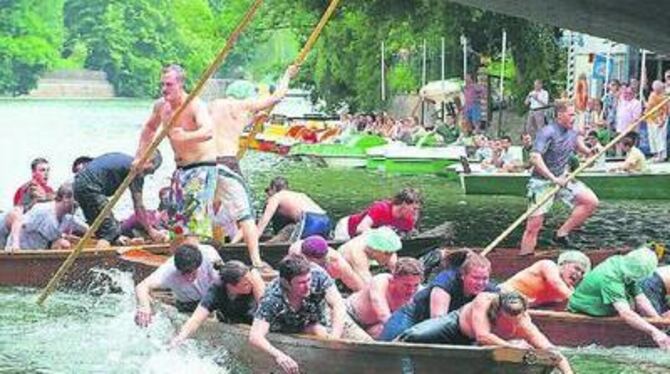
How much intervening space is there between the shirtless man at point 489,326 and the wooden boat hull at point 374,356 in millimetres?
133

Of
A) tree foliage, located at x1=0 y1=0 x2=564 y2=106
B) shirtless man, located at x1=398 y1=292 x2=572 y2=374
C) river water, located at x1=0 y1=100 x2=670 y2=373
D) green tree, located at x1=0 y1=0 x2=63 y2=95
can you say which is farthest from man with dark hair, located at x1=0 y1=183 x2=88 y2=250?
green tree, located at x1=0 y1=0 x2=63 y2=95

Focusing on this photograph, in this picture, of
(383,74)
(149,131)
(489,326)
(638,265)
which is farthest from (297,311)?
(383,74)

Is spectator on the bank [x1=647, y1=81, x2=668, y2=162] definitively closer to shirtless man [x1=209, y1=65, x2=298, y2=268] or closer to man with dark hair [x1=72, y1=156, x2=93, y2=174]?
shirtless man [x1=209, y1=65, x2=298, y2=268]

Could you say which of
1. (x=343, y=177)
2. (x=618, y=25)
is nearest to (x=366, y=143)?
(x=343, y=177)

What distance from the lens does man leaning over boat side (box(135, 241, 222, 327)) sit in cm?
1027

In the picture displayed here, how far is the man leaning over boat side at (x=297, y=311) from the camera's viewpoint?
9.12 metres

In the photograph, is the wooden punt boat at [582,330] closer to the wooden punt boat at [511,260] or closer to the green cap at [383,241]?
the green cap at [383,241]

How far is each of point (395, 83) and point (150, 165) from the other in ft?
109

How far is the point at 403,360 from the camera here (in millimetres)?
8414

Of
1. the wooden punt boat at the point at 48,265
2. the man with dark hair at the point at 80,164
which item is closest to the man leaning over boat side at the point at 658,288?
the wooden punt boat at the point at 48,265

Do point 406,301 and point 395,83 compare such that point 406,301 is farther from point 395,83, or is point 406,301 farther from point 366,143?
point 395,83

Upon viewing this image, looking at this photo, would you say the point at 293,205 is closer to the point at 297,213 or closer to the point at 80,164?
the point at 297,213

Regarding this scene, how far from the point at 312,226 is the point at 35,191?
3.45m

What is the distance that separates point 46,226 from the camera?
1459 centimetres
